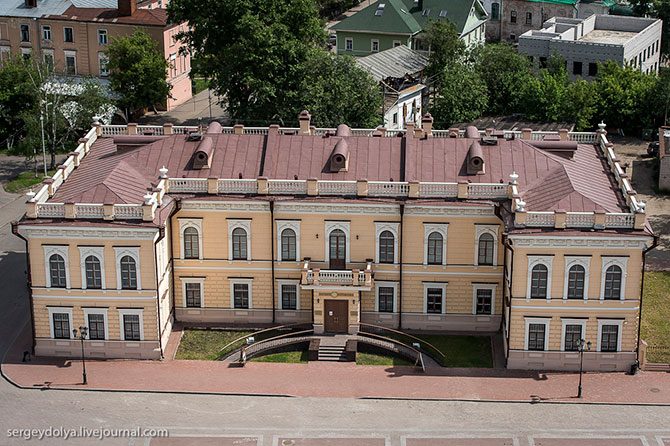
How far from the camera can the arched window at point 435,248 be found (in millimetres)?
61625

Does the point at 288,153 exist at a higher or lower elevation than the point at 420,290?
higher

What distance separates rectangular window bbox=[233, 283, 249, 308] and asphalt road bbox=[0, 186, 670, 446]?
340 inches

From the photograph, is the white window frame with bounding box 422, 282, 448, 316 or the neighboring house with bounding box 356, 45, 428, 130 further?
the neighboring house with bounding box 356, 45, 428, 130

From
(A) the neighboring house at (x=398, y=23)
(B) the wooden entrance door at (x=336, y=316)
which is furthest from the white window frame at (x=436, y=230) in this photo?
(A) the neighboring house at (x=398, y=23)

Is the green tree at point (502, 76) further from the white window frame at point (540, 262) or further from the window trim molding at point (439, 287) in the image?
the white window frame at point (540, 262)

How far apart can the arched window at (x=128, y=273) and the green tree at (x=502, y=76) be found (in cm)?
4826

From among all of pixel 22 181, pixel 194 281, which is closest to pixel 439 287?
pixel 194 281

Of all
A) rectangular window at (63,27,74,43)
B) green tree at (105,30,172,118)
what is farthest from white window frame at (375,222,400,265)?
rectangular window at (63,27,74,43)

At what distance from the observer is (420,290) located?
62.7 meters

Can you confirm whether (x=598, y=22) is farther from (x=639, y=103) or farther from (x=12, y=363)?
(x=12, y=363)

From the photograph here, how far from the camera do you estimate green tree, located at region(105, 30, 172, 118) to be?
94562 mm

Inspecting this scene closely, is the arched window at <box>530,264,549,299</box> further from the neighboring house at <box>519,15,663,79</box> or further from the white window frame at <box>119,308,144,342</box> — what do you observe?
the neighboring house at <box>519,15,663,79</box>

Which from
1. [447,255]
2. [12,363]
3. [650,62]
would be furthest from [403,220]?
[650,62]

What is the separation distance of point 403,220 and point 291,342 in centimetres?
906
